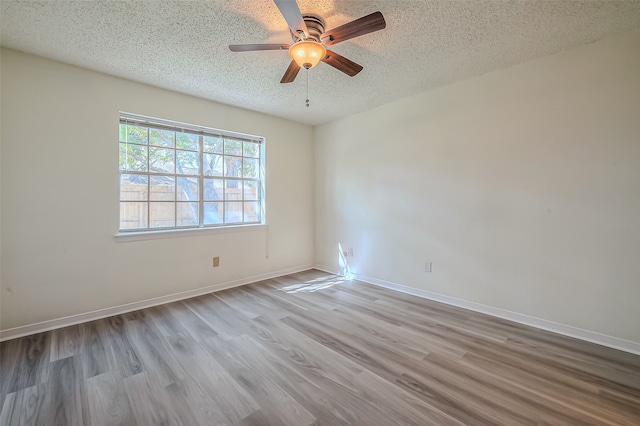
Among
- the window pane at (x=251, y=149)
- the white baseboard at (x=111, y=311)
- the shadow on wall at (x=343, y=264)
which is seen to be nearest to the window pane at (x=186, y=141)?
the window pane at (x=251, y=149)

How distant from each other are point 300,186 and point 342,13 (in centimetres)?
292

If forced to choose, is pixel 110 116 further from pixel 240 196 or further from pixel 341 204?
pixel 341 204

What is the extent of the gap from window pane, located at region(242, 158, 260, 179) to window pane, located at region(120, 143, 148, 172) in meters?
1.28

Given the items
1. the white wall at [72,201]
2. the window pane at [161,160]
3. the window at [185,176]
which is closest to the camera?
the white wall at [72,201]

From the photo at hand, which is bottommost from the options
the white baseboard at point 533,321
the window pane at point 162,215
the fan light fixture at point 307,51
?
the white baseboard at point 533,321

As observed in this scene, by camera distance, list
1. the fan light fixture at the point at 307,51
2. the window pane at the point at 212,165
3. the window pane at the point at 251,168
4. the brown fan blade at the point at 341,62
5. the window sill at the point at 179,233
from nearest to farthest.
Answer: the fan light fixture at the point at 307,51, the brown fan blade at the point at 341,62, the window sill at the point at 179,233, the window pane at the point at 212,165, the window pane at the point at 251,168

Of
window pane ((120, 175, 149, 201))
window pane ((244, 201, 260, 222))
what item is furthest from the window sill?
window pane ((120, 175, 149, 201))

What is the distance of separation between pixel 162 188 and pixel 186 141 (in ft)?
2.26

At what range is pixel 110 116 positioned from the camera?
9.21ft

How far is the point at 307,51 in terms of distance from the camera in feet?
5.92

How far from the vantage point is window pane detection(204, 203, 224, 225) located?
143 inches

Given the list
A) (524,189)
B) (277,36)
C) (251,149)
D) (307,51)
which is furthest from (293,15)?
(251,149)

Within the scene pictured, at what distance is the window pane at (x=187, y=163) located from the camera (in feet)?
11.0

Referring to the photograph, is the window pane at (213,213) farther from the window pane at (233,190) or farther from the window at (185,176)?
the window pane at (233,190)
